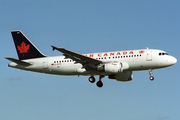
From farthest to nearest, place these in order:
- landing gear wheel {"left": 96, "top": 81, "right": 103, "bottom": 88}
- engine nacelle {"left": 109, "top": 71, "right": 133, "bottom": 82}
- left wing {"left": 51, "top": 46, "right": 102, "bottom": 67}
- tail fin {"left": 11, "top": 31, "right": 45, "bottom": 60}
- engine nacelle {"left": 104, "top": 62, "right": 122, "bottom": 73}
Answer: tail fin {"left": 11, "top": 31, "right": 45, "bottom": 60}, engine nacelle {"left": 109, "top": 71, "right": 133, "bottom": 82}, landing gear wheel {"left": 96, "top": 81, "right": 103, "bottom": 88}, engine nacelle {"left": 104, "top": 62, "right": 122, "bottom": 73}, left wing {"left": 51, "top": 46, "right": 102, "bottom": 67}

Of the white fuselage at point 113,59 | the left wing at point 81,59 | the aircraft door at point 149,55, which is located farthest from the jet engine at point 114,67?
the aircraft door at point 149,55

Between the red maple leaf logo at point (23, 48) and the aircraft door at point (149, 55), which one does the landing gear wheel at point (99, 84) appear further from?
the red maple leaf logo at point (23, 48)

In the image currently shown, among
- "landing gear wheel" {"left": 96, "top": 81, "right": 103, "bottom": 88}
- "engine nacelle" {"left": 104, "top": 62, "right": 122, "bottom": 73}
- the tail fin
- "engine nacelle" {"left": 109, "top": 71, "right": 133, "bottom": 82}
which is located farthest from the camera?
the tail fin

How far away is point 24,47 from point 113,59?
15.2 m

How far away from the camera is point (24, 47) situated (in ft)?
210

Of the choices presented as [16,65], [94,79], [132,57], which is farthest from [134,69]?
[16,65]

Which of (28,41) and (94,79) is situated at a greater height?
(28,41)

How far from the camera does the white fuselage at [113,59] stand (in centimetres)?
5616

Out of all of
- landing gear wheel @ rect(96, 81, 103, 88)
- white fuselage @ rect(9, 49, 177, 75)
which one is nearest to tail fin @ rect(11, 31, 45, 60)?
white fuselage @ rect(9, 49, 177, 75)

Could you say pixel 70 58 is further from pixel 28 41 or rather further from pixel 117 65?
pixel 28 41

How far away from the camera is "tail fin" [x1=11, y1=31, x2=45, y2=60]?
205ft

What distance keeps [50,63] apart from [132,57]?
40.6 feet

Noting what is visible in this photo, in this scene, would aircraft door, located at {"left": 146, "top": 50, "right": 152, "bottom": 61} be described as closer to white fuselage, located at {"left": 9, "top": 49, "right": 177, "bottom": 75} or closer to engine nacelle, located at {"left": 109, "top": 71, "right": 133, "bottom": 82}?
white fuselage, located at {"left": 9, "top": 49, "right": 177, "bottom": 75}

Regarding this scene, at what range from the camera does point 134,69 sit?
5672 cm
